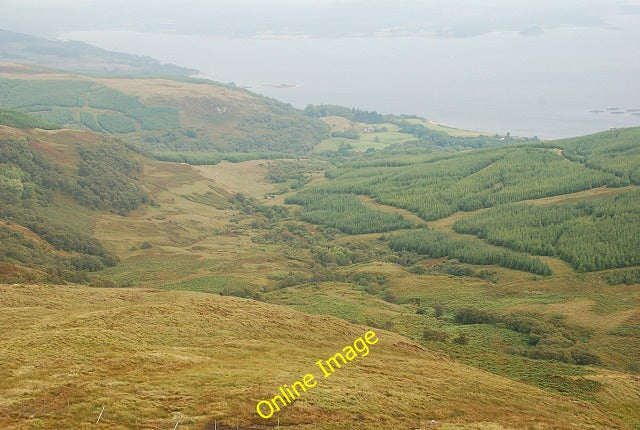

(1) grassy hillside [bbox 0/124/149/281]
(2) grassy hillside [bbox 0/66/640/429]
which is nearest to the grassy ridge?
(2) grassy hillside [bbox 0/66/640/429]

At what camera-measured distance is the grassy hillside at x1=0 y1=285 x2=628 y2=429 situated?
41519mm

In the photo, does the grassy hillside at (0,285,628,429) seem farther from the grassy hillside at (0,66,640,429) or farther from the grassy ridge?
the grassy ridge

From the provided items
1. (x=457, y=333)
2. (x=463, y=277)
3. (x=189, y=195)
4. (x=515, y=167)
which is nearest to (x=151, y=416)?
(x=457, y=333)

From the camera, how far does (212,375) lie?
4803cm

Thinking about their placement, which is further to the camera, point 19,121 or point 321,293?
point 19,121

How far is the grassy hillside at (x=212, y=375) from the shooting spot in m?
41.5

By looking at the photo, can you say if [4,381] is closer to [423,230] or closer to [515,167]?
[423,230]

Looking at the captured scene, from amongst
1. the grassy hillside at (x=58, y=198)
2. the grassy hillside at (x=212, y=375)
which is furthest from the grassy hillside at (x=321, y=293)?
the grassy hillside at (x=58, y=198)

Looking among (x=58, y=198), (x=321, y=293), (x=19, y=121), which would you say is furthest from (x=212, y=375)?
(x=19, y=121)

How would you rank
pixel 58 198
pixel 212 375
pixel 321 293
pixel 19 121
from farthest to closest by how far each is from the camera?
1. pixel 19 121
2. pixel 58 198
3. pixel 321 293
4. pixel 212 375

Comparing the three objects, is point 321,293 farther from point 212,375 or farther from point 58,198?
point 58,198

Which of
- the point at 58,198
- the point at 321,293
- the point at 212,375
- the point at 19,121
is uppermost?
the point at 19,121

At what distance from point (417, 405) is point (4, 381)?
96.6 feet

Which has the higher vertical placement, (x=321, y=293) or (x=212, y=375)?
(x=212, y=375)
